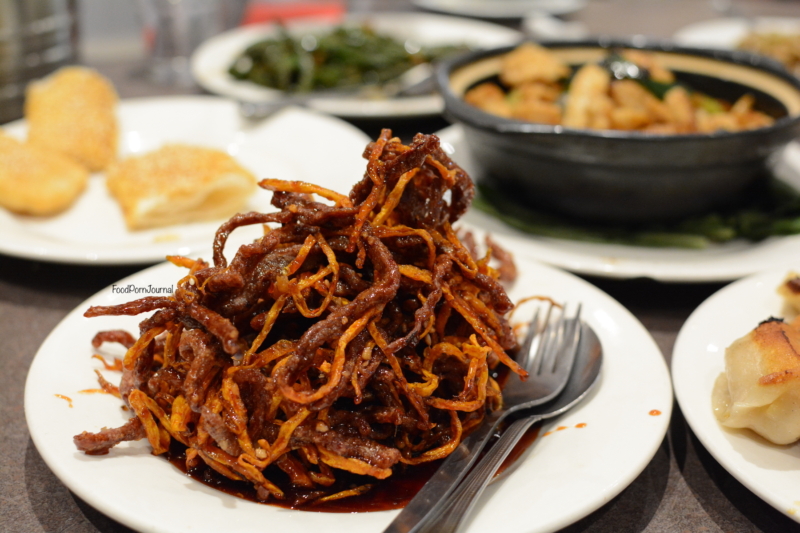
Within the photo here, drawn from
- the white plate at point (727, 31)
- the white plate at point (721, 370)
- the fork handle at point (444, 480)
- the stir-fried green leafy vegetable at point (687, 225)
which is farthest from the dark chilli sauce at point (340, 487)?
the white plate at point (727, 31)

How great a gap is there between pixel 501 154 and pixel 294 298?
56.2 inches

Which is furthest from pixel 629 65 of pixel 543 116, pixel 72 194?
pixel 72 194

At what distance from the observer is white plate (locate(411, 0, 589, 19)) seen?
638 centimetres

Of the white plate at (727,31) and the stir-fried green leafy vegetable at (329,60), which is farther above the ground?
the white plate at (727,31)

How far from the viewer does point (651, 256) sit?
2.36 m

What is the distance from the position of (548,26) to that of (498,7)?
1034mm

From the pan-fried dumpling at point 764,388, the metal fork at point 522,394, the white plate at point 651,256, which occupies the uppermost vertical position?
the pan-fried dumpling at point 764,388

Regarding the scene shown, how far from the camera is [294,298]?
1381 millimetres

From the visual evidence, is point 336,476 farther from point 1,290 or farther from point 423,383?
point 1,290

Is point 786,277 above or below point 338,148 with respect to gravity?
above

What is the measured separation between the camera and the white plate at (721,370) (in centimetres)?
129

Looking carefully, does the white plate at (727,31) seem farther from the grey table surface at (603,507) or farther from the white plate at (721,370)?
the white plate at (721,370)

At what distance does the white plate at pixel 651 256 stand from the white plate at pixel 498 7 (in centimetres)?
443

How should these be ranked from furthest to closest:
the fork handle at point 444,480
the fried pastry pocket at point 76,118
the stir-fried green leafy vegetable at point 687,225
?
the fried pastry pocket at point 76,118 → the stir-fried green leafy vegetable at point 687,225 → the fork handle at point 444,480
